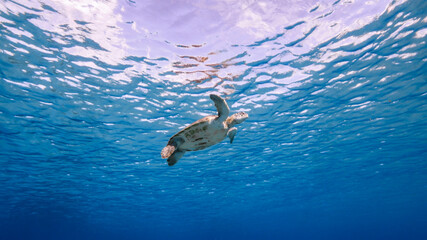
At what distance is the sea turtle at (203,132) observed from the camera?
17.9 ft

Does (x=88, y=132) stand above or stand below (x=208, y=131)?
→ above

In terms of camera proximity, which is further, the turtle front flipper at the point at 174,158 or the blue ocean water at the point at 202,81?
the blue ocean water at the point at 202,81

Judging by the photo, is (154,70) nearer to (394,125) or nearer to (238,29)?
(238,29)

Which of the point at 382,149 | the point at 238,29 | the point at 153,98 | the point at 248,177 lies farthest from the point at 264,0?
the point at 248,177

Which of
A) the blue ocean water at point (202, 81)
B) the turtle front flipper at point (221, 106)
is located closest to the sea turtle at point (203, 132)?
the turtle front flipper at point (221, 106)

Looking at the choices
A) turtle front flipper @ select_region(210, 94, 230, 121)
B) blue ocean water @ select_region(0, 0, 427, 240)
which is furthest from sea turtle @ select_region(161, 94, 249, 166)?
blue ocean water @ select_region(0, 0, 427, 240)

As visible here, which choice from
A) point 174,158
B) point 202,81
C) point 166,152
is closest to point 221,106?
point 166,152

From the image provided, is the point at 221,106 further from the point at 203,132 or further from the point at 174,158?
the point at 174,158

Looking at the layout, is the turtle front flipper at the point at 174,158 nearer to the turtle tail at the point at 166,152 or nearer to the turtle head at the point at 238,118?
the turtle tail at the point at 166,152

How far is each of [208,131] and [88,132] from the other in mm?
11910

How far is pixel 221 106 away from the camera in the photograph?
17.5 feet

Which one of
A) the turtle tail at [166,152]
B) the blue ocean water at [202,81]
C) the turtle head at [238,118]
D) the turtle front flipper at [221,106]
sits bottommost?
the turtle tail at [166,152]

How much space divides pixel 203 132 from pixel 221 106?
1032mm

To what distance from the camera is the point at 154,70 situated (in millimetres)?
9547
